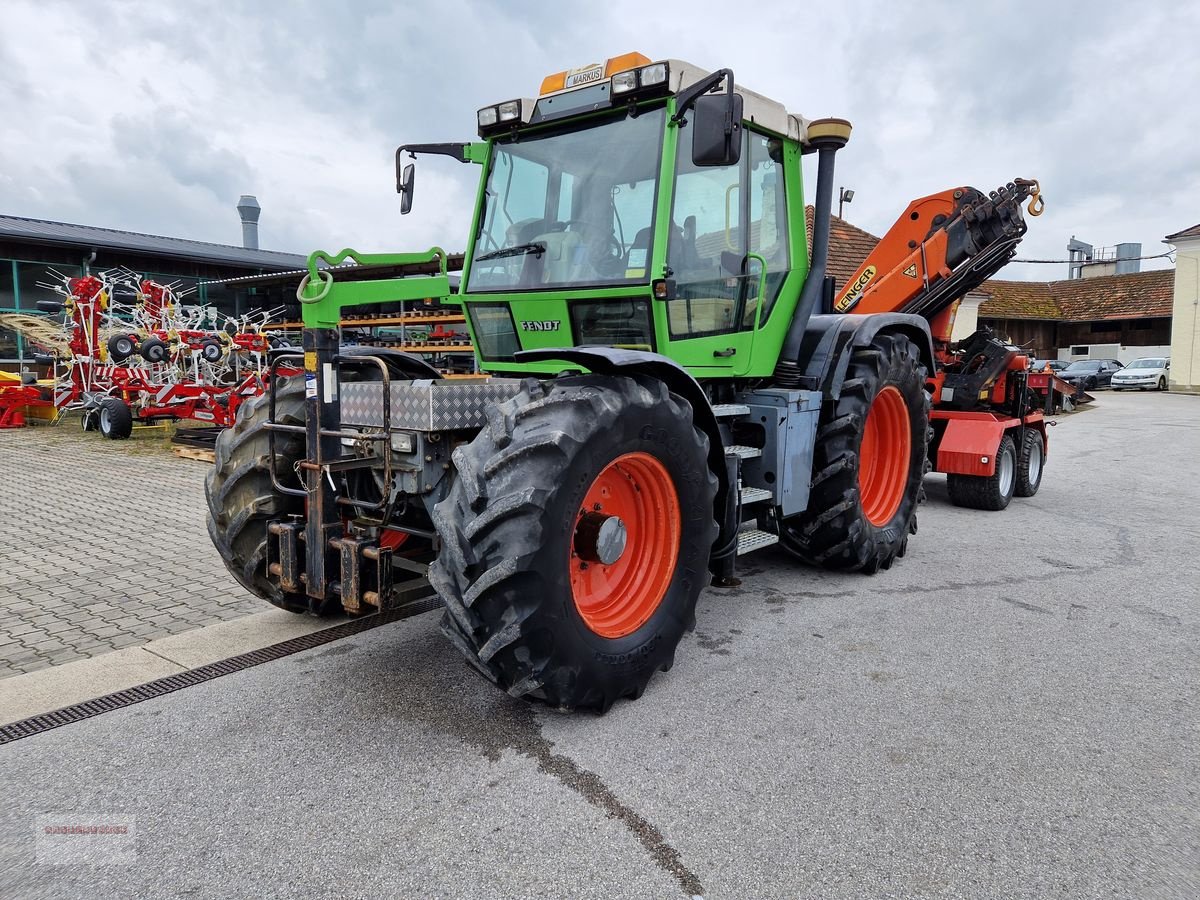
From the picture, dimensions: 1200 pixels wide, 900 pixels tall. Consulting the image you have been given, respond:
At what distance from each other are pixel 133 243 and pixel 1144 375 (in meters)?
36.6

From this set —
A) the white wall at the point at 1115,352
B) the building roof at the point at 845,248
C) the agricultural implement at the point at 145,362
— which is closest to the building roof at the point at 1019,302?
the white wall at the point at 1115,352

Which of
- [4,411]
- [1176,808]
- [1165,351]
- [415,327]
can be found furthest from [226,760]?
[1165,351]

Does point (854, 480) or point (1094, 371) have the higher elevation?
point (1094, 371)

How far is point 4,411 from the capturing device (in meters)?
14.3

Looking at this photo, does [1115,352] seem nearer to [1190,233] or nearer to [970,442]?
[1190,233]

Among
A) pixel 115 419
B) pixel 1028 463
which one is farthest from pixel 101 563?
pixel 1028 463

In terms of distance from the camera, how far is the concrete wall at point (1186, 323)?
104 feet

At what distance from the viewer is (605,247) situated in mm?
3967

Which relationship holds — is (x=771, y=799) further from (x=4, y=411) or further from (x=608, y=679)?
(x=4, y=411)

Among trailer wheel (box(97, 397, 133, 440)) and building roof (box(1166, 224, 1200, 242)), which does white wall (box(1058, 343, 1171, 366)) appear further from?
trailer wheel (box(97, 397, 133, 440))

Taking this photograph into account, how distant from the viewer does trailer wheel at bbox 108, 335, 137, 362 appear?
38.2 ft

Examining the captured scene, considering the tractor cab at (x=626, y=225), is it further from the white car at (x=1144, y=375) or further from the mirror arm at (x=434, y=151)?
the white car at (x=1144, y=375)

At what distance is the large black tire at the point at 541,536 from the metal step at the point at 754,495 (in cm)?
101

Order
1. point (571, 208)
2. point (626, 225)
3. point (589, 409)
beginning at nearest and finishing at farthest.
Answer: point (589, 409) < point (626, 225) < point (571, 208)
